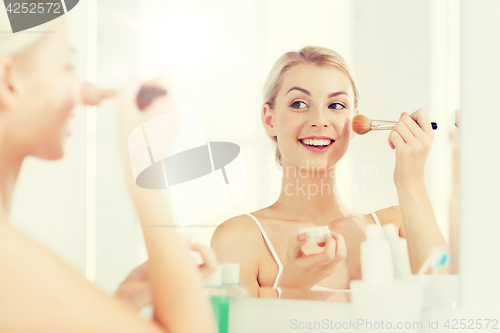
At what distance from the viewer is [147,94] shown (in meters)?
0.95

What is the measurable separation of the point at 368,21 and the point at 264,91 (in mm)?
235

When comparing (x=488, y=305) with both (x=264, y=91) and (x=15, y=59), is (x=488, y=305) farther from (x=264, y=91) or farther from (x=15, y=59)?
(x=15, y=59)

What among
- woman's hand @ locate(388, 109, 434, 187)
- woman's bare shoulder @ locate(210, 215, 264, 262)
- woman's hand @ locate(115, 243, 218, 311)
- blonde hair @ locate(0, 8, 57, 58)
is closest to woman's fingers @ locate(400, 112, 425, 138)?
woman's hand @ locate(388, 109, 434, 187)

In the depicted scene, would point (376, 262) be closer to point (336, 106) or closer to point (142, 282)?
point (336, 106)

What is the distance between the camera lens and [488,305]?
773 mm

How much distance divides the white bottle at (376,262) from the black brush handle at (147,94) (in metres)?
0.52

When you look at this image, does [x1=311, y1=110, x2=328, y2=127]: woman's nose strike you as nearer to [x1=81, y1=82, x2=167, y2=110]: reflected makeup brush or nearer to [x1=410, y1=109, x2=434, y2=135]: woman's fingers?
[x1=410, y1=109, x2=434, y2=135]: woman's fingers

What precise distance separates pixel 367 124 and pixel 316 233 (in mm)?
227

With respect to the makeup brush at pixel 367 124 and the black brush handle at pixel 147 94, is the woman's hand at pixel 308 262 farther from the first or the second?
the black brush handle at pixel 147 94

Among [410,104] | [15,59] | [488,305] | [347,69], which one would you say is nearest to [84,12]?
[15,59]

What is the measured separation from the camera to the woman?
84cm

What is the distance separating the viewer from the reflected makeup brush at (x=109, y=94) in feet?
3.10

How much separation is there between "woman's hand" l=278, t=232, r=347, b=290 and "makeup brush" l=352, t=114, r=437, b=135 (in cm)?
20

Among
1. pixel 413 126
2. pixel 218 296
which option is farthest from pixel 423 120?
pixel 218 296
